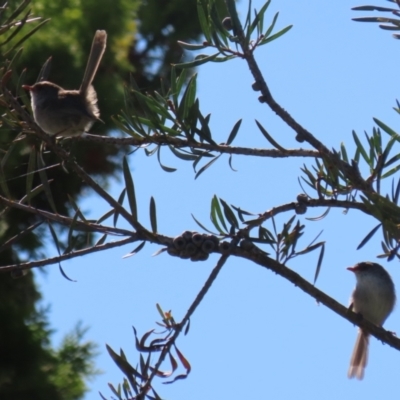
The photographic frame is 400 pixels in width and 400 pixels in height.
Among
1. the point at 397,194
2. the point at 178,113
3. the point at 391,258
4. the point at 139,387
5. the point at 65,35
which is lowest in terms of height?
the point at 139,387

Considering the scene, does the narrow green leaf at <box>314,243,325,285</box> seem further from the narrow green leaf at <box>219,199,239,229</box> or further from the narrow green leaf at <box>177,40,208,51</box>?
the narrow green leaf at <box>177,40,208,51</box>

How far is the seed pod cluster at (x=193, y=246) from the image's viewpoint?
1.22 meters

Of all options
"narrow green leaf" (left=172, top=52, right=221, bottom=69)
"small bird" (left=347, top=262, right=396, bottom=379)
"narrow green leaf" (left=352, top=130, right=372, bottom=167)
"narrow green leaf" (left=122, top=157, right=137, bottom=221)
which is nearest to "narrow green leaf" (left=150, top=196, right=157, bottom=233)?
"narrow green leaf" (left=122, top=157, right=137, bottom=221)

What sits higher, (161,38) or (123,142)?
(161,38)

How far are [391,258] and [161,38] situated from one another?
668cm

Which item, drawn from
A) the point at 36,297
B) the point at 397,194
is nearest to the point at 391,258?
the point at 397,194

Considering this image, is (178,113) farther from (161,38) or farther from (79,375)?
(161,38)

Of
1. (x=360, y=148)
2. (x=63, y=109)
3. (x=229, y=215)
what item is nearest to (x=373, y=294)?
(x=63, y=109)

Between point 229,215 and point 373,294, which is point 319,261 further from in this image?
point 373,294

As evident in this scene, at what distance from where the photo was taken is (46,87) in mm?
3965

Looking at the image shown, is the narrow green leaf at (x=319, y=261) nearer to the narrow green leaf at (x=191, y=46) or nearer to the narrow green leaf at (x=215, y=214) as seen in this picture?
the narrow green leaf at (x=215, y=214)

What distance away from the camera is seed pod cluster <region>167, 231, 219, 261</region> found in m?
1.22

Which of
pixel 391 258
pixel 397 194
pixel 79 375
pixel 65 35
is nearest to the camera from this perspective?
pixel 391 258

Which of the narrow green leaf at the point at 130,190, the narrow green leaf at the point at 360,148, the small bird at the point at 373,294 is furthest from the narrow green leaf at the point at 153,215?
the small bird at the point at 373,294
